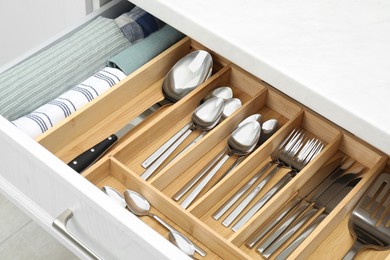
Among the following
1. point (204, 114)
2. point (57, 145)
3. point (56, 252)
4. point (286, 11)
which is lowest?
point (56, 252)

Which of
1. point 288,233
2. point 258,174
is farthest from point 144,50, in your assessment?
point 288,233

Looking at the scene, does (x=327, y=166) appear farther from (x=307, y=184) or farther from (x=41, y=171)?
(x=41, y=171)

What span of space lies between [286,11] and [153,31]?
291mm

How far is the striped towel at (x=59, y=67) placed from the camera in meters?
1.11

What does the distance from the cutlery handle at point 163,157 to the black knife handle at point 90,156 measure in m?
0.07

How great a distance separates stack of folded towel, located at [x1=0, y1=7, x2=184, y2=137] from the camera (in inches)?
43.6

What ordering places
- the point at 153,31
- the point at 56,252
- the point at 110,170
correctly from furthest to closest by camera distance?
the point at 56,252 < the point at 153,31 < the point at 110,170

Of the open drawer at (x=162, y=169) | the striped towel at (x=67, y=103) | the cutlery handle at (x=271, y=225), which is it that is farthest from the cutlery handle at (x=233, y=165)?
the striped towel at (x=67, y=103)

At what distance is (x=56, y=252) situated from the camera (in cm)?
165

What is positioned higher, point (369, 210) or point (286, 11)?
point (286, 11)

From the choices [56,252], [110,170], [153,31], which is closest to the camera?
[110,170]

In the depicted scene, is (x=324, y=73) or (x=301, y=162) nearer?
(x=324, y=73)

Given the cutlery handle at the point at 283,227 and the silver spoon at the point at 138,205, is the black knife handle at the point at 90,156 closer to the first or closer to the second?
the silver spoon at the point at 138,205

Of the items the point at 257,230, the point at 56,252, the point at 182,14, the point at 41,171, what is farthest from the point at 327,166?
the point at 56,252
